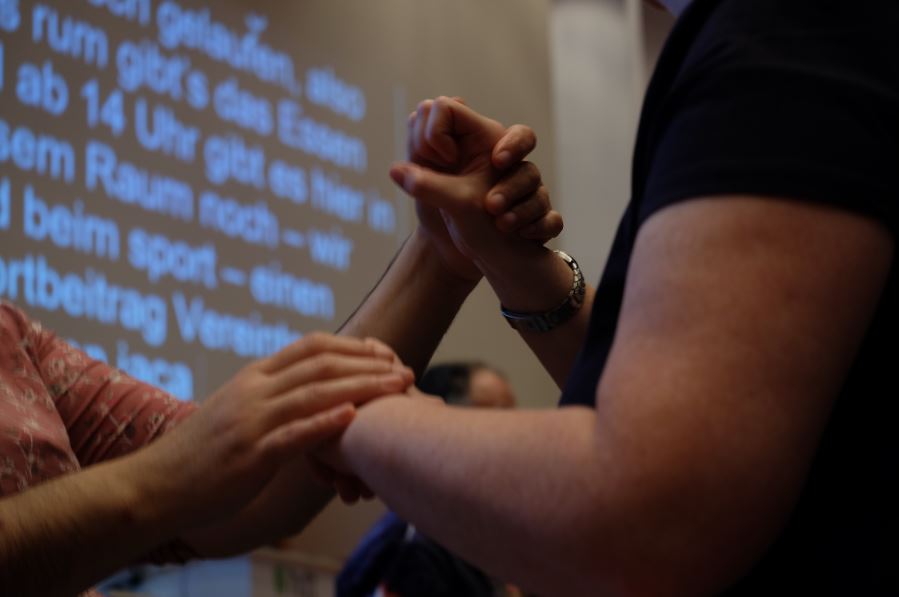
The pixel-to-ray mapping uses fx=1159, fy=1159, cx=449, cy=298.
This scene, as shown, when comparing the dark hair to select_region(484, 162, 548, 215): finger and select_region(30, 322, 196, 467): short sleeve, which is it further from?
select_region(484, 162, 548, 215): finger

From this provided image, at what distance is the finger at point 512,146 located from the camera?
113cm

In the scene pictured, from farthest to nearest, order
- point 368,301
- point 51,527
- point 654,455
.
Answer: point 368,301, point 51,527, point 654,455

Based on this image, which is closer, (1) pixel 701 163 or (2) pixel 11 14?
(1) pixel 701 163

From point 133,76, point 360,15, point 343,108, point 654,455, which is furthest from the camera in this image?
point 360,15

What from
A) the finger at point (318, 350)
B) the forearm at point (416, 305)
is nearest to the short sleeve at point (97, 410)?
the forearm at point (416, 305)

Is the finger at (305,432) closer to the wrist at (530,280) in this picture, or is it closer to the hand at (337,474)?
the hand at (337,474)

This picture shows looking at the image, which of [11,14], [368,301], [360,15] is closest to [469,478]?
[368,301]

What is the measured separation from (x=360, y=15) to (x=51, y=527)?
3.32 meters

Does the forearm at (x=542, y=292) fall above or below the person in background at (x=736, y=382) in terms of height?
below

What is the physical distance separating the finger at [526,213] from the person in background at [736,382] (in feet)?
1.21

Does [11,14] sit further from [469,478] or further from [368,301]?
[469,478]

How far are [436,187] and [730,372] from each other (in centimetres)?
51

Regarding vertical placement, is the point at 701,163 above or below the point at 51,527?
above

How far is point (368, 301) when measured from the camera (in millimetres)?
1410
